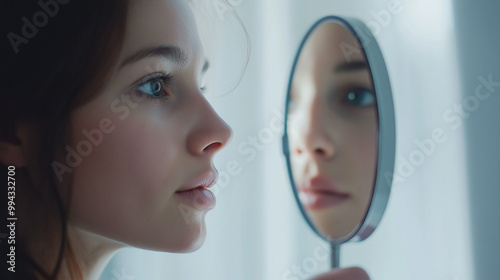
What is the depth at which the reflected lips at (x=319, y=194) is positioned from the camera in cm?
62

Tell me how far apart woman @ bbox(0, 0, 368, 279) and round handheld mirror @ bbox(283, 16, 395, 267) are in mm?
141

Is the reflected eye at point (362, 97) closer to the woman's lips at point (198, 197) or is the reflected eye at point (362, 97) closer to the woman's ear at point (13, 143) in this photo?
the woman's lips at point (198, 197)

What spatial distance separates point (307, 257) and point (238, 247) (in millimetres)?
153

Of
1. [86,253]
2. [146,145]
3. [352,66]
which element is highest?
[352,66]

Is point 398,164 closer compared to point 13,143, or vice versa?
point 13,143

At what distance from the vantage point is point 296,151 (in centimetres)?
68

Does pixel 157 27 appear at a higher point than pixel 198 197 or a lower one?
higher

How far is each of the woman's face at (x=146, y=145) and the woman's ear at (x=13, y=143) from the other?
0.20 ft

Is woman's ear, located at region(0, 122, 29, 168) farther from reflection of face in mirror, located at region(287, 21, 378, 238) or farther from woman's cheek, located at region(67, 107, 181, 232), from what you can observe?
reflection of face in mirror, located at region(287, 21, 378, 238)

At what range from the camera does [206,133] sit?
61 centimetres

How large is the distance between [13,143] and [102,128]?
0.12 meters

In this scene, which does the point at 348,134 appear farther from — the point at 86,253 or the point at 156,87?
the point at 86,253

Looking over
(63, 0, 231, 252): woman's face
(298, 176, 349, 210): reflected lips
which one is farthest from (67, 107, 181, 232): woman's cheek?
(298, 176, 349, 210): reflected lips

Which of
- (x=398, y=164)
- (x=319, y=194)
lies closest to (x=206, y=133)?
(x=319, y=194)
